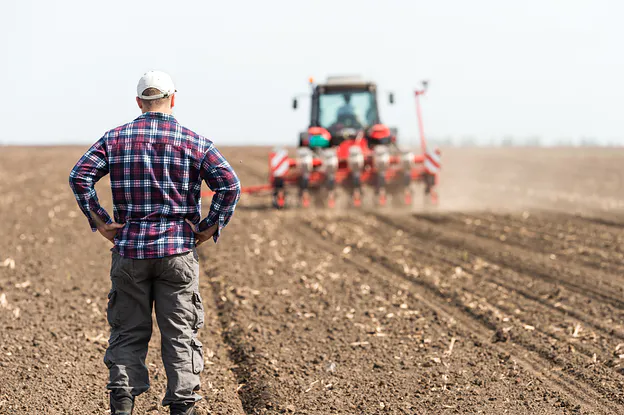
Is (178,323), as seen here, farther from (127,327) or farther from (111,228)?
(111,228)

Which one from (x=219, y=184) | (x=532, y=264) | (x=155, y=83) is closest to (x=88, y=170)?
(x=155, y=83)

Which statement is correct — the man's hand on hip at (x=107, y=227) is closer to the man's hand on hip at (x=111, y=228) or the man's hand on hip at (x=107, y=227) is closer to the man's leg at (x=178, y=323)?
the man's hand on hip at (x=111, y=228)

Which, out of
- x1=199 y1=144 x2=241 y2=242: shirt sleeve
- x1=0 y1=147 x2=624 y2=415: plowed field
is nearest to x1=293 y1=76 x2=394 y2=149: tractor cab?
x1=0 y1=147 x2=624 y2=415: plowed field

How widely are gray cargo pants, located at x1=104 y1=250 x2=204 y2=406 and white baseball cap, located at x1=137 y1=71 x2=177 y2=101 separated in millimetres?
811

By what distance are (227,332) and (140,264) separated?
291cm

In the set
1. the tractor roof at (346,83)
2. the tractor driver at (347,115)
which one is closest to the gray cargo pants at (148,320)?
the tractor roof at (346,83)

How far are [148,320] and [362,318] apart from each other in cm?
323

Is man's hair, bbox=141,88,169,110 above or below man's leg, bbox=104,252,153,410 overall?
above

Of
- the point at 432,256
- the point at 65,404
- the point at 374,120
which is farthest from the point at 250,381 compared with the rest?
the point at 374,120

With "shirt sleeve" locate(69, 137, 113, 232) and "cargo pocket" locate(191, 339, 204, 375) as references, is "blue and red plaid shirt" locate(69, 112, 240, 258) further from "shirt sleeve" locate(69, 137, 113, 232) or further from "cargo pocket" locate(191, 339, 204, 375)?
"cargo pocket" locate(191, 339, 204, 375)

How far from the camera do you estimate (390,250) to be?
10.5m

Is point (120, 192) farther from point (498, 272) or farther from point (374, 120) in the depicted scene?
point (374, 120)

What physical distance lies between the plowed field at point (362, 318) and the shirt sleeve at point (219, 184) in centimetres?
148

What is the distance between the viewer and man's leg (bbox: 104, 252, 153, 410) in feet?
12.3
